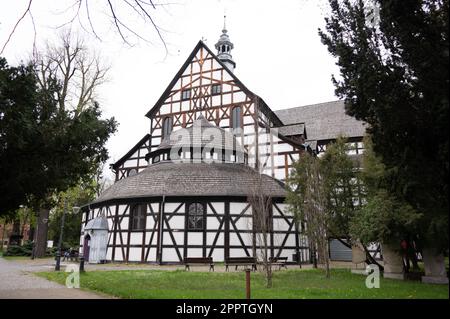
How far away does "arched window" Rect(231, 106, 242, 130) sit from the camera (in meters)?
28.1

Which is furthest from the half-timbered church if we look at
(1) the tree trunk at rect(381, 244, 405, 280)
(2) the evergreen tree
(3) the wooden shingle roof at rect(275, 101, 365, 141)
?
(2) the evergreen tree

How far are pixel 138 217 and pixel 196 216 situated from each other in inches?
144

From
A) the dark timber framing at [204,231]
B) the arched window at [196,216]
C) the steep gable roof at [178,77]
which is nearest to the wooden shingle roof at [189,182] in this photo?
the dark timber framing at [204,231]

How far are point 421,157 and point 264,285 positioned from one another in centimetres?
699

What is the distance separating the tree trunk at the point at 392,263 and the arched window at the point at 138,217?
43.0ft

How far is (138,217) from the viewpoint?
22.2m

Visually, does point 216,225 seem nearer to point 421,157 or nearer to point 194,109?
point 194,109

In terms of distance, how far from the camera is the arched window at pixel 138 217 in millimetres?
21938

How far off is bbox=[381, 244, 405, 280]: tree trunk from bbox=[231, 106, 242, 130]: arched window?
50.6ft

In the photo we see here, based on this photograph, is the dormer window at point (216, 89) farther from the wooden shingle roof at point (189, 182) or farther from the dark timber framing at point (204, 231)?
the dark timber framing at point (204, 231)

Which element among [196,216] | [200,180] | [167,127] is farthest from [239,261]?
[167,127]

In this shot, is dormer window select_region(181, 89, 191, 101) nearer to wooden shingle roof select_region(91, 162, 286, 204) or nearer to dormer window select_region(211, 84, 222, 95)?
dormer window select_region(211, 84, 222, 95)

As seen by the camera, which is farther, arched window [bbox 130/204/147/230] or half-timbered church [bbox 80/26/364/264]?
arched window [bbox 130/204/147/230]
